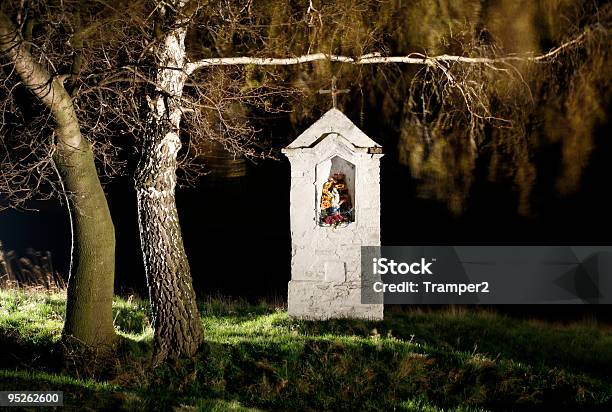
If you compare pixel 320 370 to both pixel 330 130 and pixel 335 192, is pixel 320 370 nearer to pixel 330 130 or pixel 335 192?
pixel 335 192

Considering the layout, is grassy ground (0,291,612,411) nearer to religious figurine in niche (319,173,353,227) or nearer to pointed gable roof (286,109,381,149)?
religious figurine in niche (319,173,353,227)

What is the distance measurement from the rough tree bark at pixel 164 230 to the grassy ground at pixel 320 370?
283 millimetres

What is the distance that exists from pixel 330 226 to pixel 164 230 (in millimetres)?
2560

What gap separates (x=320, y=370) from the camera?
6523 mm

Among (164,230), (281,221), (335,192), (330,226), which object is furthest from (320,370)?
(281,221)

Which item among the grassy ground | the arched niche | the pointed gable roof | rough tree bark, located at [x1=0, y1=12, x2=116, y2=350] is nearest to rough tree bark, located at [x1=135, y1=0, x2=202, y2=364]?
the grassy ground

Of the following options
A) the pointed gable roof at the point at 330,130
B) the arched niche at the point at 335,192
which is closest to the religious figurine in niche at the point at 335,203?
the arched niche at the point at 335,192

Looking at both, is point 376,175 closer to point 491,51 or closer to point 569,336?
point 491,51

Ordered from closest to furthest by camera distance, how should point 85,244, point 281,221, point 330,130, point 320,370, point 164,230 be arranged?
point 320,370
point 85,244
point 164,230
point 330,130
point 281,221

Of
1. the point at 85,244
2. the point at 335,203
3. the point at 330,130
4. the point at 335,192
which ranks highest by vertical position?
the point at 330,130

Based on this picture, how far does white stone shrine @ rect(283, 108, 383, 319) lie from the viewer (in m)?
8.64

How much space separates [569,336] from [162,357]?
549 cm

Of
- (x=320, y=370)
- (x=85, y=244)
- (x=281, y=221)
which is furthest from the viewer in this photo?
(x=281, y=221)

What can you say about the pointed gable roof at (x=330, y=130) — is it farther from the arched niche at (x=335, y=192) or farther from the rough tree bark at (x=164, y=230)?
the rough tree bark at (x=164, y=230)
